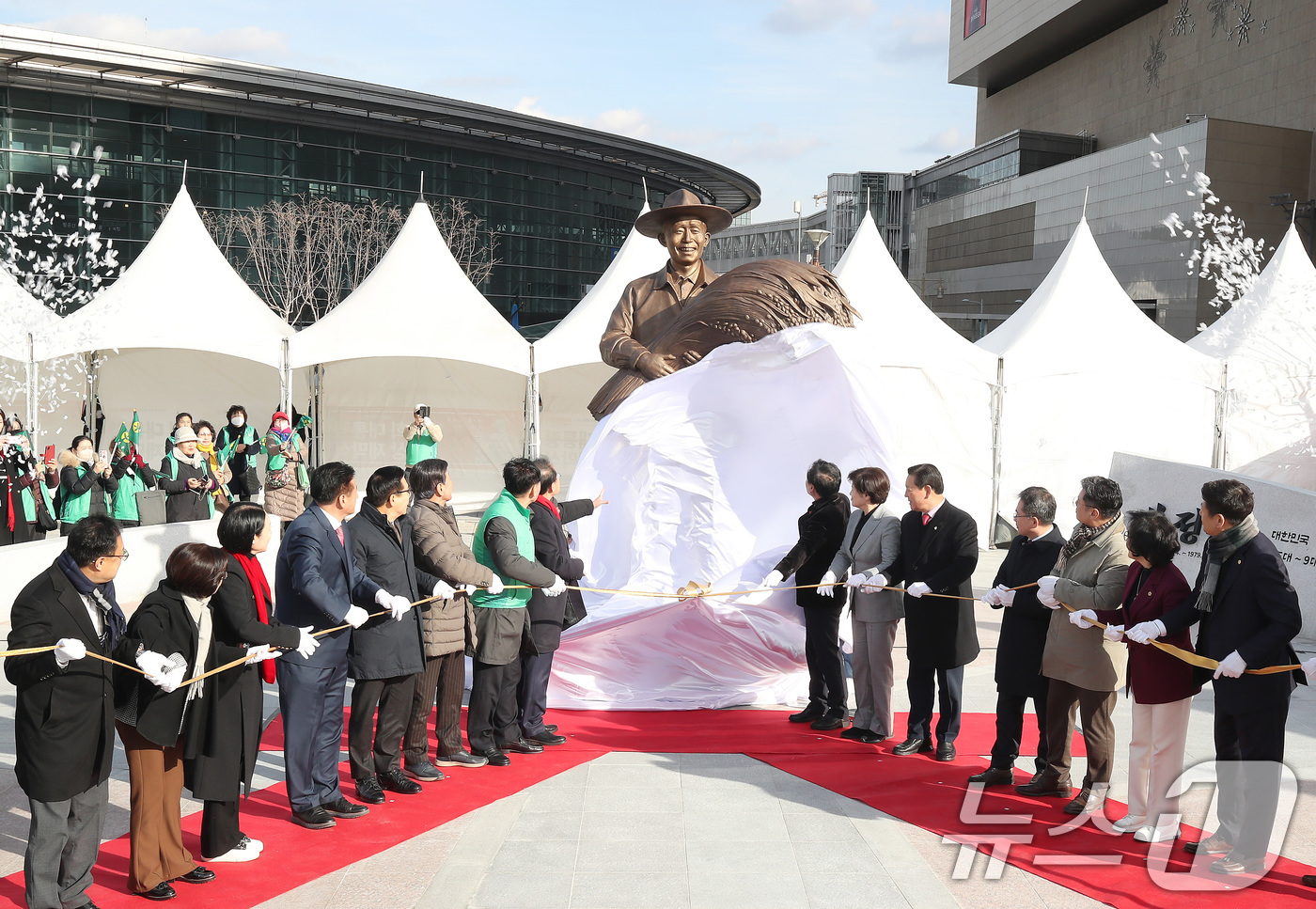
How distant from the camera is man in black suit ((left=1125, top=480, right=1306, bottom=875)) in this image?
370 centimetres

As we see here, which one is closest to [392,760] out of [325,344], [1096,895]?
[1096,895]

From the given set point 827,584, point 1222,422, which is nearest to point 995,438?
point 1222,422

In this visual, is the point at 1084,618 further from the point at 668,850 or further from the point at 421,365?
the point at 421,365

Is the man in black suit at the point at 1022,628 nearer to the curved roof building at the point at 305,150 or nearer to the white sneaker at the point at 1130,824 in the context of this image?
the white sneaker at the point at 1130,824

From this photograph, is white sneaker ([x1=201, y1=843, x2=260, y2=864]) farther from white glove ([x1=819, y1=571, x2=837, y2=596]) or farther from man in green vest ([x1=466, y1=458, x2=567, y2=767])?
white glove ([x1=819, y1=571, x2=837, y2=596])

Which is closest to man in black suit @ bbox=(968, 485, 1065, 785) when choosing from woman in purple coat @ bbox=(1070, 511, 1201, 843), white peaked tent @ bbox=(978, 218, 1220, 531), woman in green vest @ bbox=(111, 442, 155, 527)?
woman in purple coat @ bbox=(1070, 511, 1201, 843)

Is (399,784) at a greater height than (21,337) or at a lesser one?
lesser

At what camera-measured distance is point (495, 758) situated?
5008 mm

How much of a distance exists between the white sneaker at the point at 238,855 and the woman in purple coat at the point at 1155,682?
Answer: 3.34 m

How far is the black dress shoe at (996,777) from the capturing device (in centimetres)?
468

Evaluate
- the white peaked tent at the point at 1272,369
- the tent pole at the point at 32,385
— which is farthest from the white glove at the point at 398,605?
the white peaked tent at the point at 1272,369

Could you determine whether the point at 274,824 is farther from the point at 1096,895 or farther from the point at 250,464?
the point at 250,464

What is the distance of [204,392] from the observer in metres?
15.1

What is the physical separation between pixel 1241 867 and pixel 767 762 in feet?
6.78
